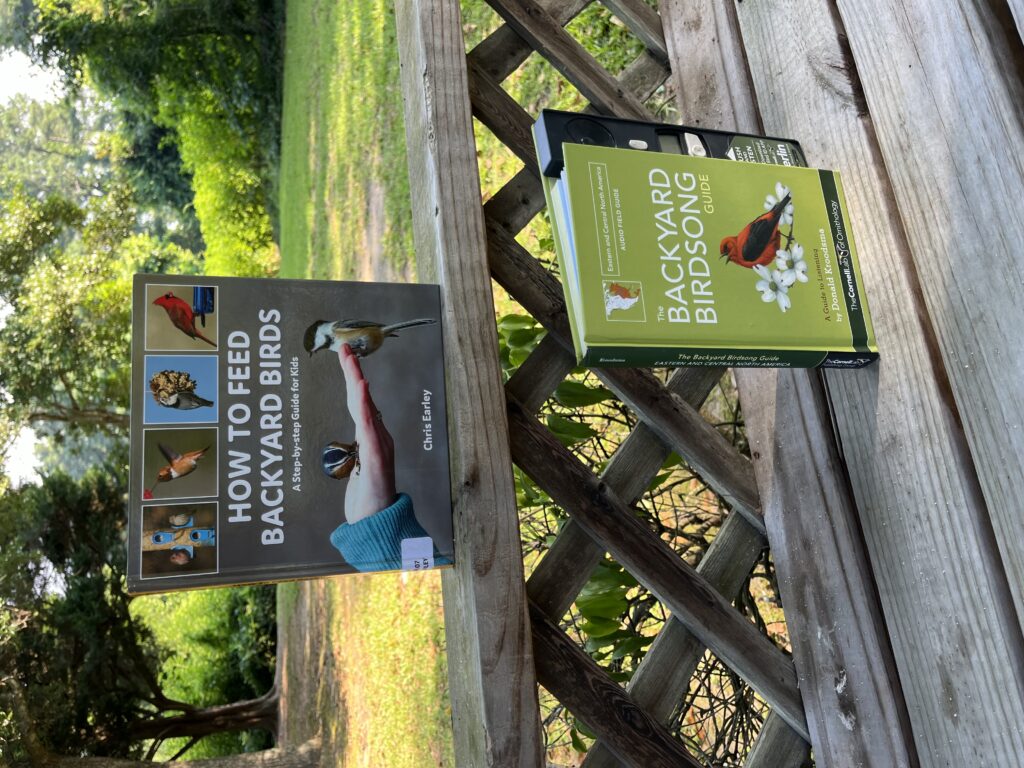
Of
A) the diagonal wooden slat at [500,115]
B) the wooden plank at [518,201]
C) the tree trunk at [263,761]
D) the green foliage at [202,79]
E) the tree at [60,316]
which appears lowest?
the tree trunk at [263,761]

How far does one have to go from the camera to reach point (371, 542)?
129cm

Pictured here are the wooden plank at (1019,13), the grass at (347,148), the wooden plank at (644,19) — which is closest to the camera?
the wooden plank at (1019,13)

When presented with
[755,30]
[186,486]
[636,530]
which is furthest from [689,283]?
[186,486]

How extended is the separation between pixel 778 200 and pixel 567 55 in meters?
0.88

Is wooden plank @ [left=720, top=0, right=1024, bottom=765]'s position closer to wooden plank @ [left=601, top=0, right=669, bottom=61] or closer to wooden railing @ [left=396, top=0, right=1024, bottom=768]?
wooden railing @ [left=396, top=0, right=1024, bottom=768]

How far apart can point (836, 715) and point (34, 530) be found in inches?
327

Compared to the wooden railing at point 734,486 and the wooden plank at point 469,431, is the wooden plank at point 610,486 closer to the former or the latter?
the wooden railing at point 734,486

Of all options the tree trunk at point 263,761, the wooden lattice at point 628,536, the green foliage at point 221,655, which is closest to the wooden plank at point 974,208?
the wooden lattice at point 628,536

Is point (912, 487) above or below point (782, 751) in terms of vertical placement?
above

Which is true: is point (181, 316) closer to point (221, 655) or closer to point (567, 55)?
point (567, 55)

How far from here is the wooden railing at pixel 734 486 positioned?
116 centimetres

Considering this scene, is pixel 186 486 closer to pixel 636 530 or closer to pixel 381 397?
pixel 381 397

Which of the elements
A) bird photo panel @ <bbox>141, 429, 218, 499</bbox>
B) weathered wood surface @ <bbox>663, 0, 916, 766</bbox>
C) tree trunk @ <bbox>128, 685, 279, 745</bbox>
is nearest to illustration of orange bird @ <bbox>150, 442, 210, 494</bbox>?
bird photo panel @ <bbox>141, 429, 218, 499</bbox>

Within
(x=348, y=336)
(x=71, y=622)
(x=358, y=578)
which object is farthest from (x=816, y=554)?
(x=71, y=622)
